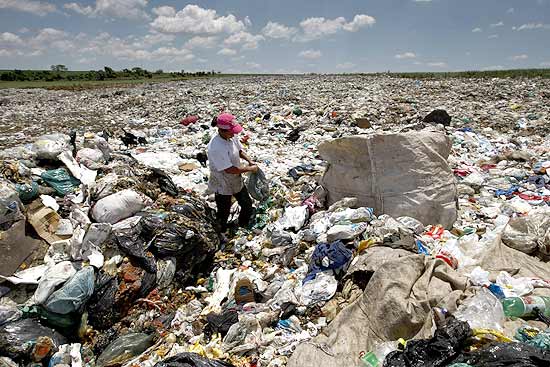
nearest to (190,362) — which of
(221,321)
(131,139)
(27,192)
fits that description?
(221,321)

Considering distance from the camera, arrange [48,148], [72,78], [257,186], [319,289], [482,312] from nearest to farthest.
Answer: [482,312], [319,289], [48,148], [257,186], [72,78]

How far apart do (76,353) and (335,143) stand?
290 centimetres

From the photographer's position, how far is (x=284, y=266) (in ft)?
11.0

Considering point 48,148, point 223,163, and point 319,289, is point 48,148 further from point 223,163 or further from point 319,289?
point 319,289

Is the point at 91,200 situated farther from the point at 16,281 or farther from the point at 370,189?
the point at 370,189

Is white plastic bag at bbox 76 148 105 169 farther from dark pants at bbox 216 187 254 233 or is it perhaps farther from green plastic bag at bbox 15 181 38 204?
dark pants at bbox 216 187 254 233

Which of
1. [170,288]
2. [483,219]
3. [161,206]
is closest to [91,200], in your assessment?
[161,206]

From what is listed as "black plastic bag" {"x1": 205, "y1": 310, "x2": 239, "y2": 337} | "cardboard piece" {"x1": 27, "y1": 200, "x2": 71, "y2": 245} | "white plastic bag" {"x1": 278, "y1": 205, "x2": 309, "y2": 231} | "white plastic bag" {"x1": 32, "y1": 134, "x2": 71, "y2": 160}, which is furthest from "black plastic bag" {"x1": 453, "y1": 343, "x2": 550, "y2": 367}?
"white plastic bag" {"x1": 32, "y1": 134, "x2": 71, "y2": 160}

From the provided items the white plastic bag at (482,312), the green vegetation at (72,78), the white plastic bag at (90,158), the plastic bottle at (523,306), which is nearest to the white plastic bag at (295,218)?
the white plastic bag at (482,312)

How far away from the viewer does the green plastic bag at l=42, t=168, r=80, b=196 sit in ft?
12.5

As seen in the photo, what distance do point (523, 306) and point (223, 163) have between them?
2.71m

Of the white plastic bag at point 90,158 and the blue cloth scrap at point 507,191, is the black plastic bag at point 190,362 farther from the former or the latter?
the blue cloth scrap at point 507,191

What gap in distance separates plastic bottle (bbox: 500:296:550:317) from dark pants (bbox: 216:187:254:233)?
8.74 feet

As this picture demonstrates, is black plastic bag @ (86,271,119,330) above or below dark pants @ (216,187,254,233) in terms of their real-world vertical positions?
below
